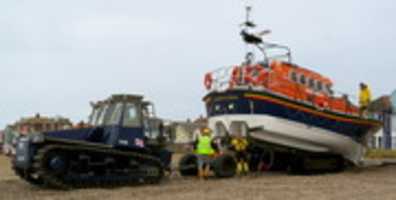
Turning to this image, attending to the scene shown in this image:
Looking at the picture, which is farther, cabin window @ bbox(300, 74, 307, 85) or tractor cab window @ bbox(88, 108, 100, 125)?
cabin window @ bbox(300, 74, 307, 85)

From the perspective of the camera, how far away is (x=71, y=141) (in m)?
13.7

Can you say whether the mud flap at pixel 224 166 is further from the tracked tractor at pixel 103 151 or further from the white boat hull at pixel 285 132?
the tracked tractor at pixel 103 151

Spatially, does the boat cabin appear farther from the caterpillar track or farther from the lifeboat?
the caterpillar track

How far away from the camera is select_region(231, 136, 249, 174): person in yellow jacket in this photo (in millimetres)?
17625

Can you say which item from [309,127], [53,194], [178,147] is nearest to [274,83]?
[309,127]

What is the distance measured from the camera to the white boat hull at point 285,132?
17.2 metres

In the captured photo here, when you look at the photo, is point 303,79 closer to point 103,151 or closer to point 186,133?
point 103,151

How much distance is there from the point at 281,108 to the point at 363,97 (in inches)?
167

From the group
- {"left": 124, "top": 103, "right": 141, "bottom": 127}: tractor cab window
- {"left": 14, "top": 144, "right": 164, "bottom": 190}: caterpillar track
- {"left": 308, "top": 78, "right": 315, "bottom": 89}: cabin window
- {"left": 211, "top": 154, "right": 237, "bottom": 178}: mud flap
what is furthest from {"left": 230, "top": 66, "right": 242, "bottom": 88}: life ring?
{"left": 14, "top": 144, "right": 164, "bottom": 190}: caterpillar track

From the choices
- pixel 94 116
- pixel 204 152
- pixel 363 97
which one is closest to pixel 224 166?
pixel 204 152

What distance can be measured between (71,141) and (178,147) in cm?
2839

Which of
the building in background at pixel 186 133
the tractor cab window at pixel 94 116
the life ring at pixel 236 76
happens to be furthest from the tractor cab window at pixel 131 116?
the building in background at pixel 186 133

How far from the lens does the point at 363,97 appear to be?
66.2 ft

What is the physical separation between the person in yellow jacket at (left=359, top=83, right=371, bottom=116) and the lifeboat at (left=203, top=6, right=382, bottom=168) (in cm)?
65
